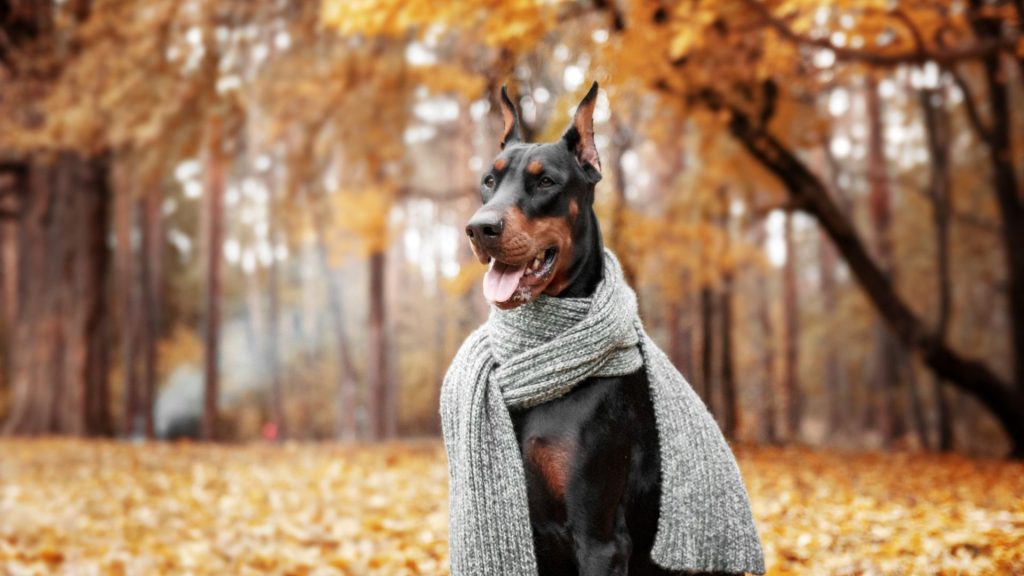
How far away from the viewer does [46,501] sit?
823 centimetres

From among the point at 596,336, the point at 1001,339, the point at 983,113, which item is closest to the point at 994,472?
the point at 596,336

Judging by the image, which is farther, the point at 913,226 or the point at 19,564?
the point at 913,226

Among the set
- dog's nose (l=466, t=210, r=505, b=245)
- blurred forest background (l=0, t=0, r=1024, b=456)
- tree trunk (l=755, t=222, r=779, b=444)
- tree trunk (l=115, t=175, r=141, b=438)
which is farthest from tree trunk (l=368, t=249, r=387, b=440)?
dog's nose (l=466, t=210, r=505, b=245)

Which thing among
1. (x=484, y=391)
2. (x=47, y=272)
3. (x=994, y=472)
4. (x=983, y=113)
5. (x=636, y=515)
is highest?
(x=983, y=113)

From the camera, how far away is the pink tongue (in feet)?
8.43

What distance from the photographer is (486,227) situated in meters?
2.48

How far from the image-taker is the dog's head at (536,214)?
254 centimetres

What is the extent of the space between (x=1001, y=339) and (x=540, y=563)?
22.4 meters

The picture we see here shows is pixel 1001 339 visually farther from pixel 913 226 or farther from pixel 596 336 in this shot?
pixel 596 336

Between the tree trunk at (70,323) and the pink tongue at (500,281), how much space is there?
1693 cm

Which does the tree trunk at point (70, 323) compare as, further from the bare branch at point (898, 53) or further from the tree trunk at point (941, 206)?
the tree trunk at point (941, 206)

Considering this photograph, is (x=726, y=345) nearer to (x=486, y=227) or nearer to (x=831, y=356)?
(x=486, y=227)

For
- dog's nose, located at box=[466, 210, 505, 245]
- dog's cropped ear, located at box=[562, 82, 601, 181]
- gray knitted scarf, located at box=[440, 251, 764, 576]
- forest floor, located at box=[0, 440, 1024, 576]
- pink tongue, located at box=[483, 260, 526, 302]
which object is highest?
dog's cropped ear, located at box=[562, 82, 601, 181]

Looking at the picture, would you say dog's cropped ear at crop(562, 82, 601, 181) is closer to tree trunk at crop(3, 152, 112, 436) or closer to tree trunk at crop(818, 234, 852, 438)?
tree trunk at crop(3, 152, 112, 436)
